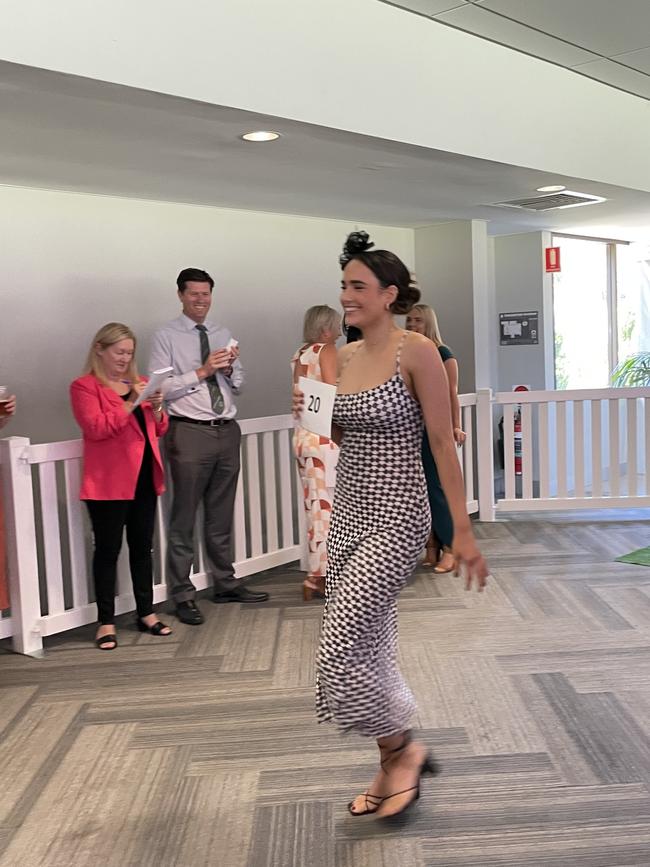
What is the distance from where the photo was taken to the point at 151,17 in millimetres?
2781

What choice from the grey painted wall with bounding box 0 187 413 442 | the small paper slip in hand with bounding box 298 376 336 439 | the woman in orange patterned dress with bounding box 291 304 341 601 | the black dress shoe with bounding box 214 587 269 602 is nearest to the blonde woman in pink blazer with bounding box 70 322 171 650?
the black dress shoe with bounding box 214 587 269 602

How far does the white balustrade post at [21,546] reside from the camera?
344 centimetres

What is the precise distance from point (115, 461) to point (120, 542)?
1.22 feet

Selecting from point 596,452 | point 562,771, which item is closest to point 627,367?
point 596,452

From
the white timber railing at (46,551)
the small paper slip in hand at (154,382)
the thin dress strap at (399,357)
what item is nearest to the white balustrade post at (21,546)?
the white timber railing at (46,551)

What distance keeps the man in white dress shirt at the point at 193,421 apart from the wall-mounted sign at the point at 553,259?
12.9 ft

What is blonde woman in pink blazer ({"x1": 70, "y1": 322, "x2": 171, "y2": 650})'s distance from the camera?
345 cm

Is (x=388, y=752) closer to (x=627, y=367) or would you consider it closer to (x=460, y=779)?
(x=460, y=779)

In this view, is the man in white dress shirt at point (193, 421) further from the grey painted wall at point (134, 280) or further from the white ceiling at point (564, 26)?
the white ceiling at point (564, 26)

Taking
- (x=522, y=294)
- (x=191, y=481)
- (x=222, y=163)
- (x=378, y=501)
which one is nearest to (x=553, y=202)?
(x=522, y=294)

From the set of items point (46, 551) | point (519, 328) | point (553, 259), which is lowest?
point (46, 551)

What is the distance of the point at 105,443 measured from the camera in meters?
3.47

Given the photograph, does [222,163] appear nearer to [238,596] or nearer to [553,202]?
[238,596]

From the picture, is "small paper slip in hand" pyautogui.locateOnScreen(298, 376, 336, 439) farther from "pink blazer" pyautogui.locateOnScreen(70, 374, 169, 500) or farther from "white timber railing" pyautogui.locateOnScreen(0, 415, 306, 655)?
"white timber railing" pyautogui.locateOnScreen(0, 415, 306, 655)
